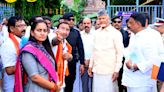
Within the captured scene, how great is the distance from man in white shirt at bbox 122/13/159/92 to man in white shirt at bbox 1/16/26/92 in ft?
5.30

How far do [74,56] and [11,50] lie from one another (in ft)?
8.52

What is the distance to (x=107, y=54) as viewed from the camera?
269 inches

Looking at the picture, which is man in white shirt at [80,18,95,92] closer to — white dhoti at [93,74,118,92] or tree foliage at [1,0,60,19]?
white dhoti at [93,74,118,92]

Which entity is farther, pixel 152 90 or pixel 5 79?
pixel 152 90

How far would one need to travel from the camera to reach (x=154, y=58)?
547cm

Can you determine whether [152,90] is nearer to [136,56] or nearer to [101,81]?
[136,56]

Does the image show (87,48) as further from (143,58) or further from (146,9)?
(146,9)

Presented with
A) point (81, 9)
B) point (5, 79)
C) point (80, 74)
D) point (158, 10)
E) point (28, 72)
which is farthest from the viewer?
point (81, 9)

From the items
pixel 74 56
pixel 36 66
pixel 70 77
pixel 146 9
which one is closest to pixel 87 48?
pixel 74 56

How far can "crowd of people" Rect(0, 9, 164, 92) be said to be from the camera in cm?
413

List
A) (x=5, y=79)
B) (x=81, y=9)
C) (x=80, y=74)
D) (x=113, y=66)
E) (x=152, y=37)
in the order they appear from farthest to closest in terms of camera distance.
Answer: (x=81, y=9), (x=80, y=74), (x=113, y=66), (x=152, y=37), (x=5, y=79)

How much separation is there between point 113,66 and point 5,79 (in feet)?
7.62

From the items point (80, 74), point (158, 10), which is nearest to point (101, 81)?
point (80, 74)

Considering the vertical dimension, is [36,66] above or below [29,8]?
below
